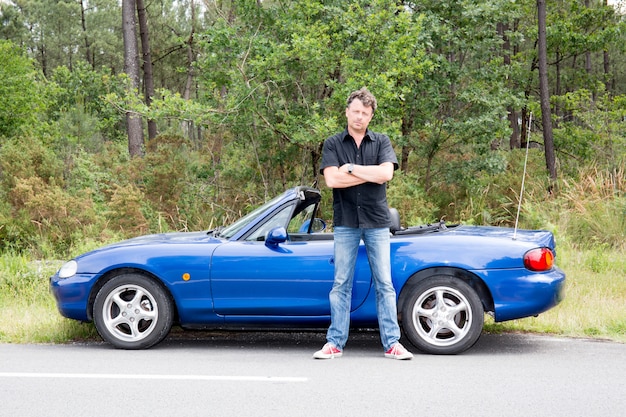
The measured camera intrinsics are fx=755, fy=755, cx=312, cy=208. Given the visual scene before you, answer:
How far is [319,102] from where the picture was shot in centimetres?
1423

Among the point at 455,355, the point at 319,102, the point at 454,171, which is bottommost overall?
the point at 455,355

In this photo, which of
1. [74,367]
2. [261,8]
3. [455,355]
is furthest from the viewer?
[261,8]

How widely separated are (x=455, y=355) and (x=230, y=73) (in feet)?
29.8

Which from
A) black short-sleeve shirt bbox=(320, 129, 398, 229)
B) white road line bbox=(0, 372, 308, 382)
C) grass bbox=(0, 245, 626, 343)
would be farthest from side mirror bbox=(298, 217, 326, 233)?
white road line bbox=(0, 372, 308, 382)

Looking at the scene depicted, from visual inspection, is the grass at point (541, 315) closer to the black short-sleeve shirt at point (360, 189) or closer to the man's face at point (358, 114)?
the black short-sleeve shirt at point (360, 189)

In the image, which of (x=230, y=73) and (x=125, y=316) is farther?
(x=230, y=73)

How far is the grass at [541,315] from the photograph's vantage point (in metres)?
6.93

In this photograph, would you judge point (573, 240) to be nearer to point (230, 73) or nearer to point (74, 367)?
point (230, 73)

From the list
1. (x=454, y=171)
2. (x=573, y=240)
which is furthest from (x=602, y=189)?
(x=454, y=171)

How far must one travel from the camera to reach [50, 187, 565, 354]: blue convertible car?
5.94 m

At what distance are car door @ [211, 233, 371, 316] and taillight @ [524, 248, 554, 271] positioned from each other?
49.7 inches

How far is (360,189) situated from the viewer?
5.88 metres

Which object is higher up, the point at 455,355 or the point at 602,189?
the point at 602,189

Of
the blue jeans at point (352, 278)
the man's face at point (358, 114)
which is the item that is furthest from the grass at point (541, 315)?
the man's face at point (358, 114)
